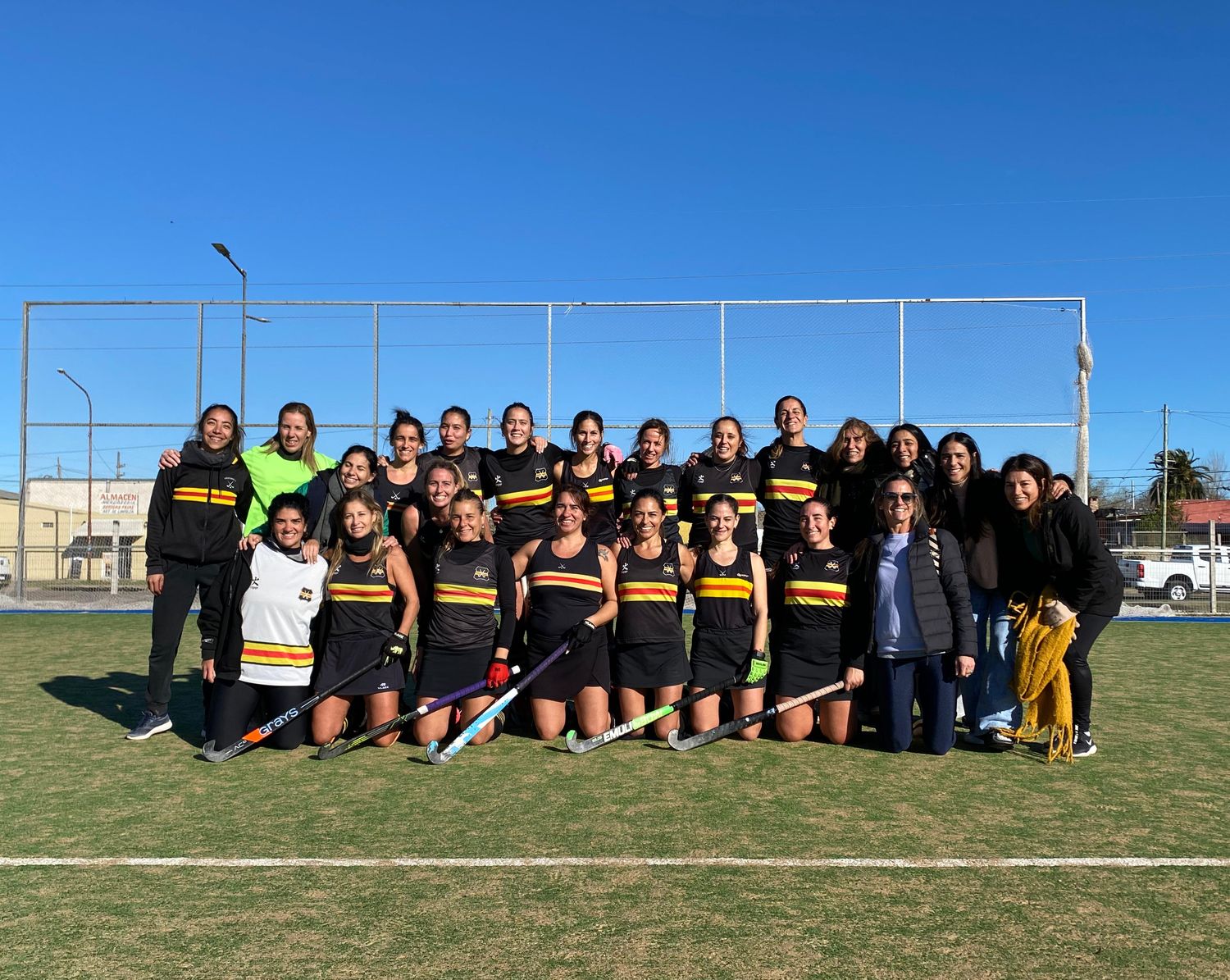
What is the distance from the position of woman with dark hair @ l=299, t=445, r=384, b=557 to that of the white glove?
150 inches

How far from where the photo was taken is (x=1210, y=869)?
324 centimetres

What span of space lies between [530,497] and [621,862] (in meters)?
3.11

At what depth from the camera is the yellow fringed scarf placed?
191 inches

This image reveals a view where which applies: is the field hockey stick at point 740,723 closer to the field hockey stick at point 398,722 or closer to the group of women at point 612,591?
the group of women at point 612,591

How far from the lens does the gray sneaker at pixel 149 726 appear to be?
5.35m

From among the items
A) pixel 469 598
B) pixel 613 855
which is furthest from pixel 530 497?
pixel 613 855

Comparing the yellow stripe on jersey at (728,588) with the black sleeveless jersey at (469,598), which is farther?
the yellow stripe on jersey at (728,588)

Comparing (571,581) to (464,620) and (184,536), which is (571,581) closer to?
(464,620)

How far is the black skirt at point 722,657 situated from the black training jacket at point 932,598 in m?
0.60

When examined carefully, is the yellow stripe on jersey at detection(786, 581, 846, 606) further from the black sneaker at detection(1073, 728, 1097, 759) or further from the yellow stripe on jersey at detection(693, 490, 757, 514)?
the black sneaker at detection(1073, 728, 1097, 759)

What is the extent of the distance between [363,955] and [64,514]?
34.5m

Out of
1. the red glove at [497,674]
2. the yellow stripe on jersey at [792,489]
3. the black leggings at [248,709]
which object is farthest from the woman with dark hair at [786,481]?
the black leggings at [248,709]

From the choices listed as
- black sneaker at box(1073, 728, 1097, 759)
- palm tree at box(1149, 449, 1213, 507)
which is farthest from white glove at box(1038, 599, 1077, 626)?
palm tree at box(1149, 449, 1213, 507)

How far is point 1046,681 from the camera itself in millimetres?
4852
